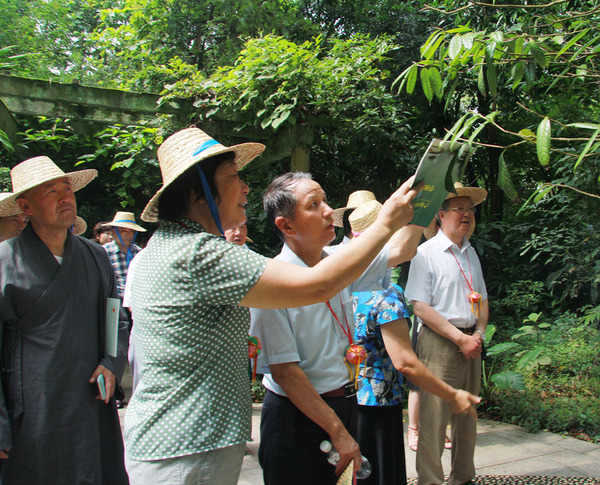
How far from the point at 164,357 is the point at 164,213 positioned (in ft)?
1.44

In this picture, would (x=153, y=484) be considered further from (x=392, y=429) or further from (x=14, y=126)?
(x=14, y=126)

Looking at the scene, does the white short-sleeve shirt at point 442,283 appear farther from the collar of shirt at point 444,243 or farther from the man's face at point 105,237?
the man's face at point 105,237

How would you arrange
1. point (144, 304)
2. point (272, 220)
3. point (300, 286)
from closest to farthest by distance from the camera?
point (300, 286) < point (144, 304) < point (272, 220)

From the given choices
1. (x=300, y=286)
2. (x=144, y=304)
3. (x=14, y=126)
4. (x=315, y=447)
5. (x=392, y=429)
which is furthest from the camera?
(x=14, y=126)

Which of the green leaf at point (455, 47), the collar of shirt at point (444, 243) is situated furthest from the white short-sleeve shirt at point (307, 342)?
the collar of shirt at point (444, 243)

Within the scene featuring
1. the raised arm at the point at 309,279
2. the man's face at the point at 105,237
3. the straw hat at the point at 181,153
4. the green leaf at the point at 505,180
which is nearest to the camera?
the raised arm at the point at 309,279

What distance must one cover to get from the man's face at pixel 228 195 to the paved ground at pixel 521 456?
8.12 feet

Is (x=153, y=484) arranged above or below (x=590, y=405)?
above

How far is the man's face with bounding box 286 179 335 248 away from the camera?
6.89ft

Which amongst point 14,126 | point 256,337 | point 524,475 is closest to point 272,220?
point 256,337

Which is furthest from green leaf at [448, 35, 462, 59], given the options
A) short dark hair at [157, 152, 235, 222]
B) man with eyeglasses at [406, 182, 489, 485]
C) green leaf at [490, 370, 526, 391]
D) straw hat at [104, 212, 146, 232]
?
straw hat at [104, 212, 146, 232]

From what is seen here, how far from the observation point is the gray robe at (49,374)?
2205 mm

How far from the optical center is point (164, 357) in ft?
5.06

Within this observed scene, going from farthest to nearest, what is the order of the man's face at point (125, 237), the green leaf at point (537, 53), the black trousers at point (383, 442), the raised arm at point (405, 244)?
the man's face at point (125, 237), the black trousers at point (383, 442), the raised arm at point (405, 244), the green leaf at point (537, 53)
